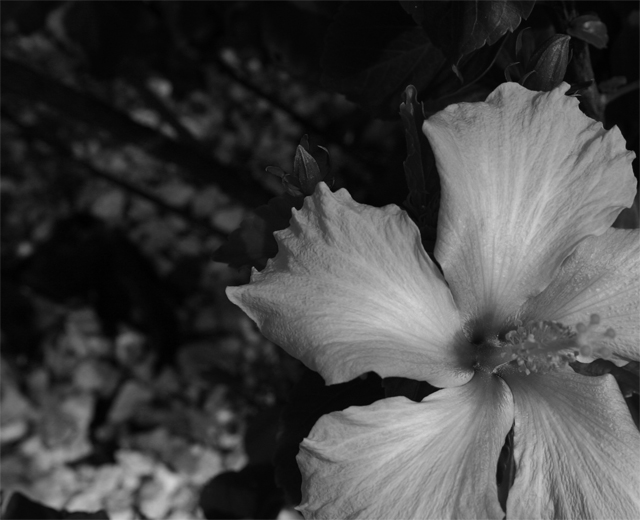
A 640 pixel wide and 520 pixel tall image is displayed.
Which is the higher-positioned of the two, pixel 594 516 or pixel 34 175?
pixel 34 175

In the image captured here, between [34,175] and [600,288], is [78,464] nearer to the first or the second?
[34,175]

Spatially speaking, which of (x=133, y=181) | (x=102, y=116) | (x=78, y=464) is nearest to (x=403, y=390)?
(x=102, y=116)

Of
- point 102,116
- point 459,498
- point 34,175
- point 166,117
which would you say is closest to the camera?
point 459,498

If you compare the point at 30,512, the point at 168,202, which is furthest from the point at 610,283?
the point at 168,202

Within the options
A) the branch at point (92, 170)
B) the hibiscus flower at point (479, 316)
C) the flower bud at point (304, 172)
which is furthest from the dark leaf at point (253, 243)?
the branch at point (92, 170)

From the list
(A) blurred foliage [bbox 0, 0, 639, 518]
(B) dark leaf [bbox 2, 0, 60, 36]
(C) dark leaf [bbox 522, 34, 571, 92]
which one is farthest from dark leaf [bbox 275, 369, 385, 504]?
(B) dark leaf [bbox 2, 0, 60, 36]

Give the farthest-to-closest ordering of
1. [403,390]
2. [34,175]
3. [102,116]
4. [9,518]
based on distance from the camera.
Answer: [34,175], [102,116], [9,518], [403,390]
